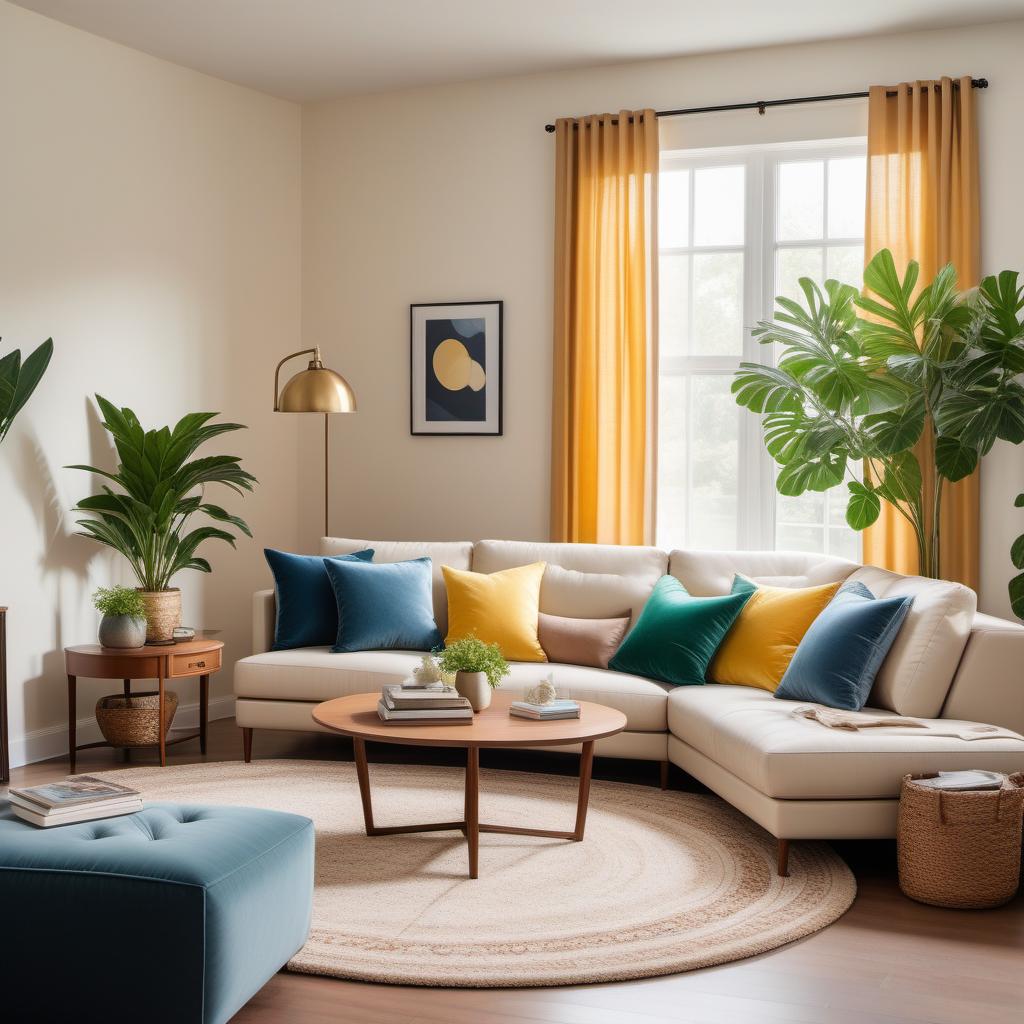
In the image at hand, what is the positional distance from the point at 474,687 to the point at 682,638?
1089mm

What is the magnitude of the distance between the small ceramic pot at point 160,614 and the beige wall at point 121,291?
0.34 meters

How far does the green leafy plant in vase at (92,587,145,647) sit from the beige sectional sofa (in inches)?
17.7

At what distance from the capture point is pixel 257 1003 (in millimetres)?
2703

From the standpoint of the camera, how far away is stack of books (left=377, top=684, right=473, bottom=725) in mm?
3584

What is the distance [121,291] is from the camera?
5227 mm

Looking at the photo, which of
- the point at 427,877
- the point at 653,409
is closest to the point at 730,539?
the point at 653,409

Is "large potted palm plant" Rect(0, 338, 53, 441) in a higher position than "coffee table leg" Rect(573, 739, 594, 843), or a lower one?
higher

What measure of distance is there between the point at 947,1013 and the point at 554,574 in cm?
271

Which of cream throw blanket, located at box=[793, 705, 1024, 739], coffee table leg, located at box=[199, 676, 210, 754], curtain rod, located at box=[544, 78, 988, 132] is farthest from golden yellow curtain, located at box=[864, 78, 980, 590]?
Answer: coffee table leg, located at box=[199, 676, 210, 754]

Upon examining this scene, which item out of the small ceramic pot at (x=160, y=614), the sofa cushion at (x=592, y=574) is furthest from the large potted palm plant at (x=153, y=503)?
the sofa cushion at (x=592, y=574)

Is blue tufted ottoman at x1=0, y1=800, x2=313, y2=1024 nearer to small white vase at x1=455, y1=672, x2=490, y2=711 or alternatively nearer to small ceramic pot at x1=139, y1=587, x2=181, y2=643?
small white vase at x1=455, y1=672, x2=490, y2=711

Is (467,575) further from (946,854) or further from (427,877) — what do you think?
(946,854)

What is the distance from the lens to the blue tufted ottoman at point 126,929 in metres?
2.34

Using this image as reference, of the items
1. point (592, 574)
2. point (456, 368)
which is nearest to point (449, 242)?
point (456, 368)
